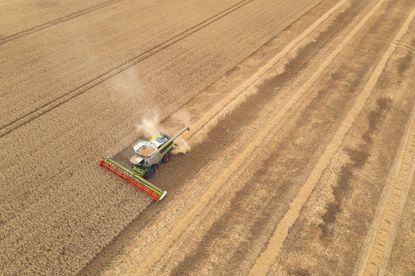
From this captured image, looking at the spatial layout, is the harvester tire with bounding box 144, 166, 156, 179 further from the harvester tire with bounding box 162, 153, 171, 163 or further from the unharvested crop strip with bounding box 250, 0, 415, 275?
the unharvested crop strip with bounding box 250, 0, 415, 275

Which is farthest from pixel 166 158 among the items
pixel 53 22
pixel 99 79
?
pixel 53 22

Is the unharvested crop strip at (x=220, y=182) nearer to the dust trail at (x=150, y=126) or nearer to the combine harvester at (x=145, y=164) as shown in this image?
the combine harvester at (x=145, y=164)

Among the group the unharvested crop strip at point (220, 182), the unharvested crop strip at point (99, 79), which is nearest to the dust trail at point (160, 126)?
the unharvested crop strip at point (220, 182)

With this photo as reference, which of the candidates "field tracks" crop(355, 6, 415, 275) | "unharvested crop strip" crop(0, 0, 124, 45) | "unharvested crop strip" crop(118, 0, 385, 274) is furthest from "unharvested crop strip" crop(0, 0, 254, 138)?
"field tracks" crop(355, 6, 415, 275)

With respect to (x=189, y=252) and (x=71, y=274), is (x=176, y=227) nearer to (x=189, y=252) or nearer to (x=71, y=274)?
(x=189, y=252)

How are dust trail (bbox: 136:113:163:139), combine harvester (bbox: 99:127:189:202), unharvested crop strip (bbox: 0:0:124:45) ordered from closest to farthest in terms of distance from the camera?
combine harvester (bbox: 99:127:189:202)
dust trail (bbox: 136:113:163:139)
unharvested crop strip (bbox: 0:0:124:45)

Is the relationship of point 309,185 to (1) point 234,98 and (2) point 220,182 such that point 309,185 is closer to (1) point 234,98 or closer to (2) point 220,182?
(2) point 220,182

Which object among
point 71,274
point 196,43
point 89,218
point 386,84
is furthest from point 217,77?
point 71,274
